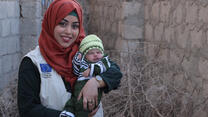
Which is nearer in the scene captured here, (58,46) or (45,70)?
(45,70)

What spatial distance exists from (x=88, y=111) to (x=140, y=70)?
1.75m

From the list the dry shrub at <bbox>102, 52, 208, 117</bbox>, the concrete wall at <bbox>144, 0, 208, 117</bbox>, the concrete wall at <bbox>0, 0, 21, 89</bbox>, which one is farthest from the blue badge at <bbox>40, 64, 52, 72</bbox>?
the concrete wall at <bbox>0, 0, 21, 89</bbox>

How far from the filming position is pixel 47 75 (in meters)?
2.14

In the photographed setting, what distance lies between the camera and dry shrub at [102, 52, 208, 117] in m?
3.39

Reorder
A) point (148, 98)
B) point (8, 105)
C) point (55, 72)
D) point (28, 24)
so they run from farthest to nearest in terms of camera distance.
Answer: point (28, 24)
point (148, 98)
point (8, 105)
point (55, 72)

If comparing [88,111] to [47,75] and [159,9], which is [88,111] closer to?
[47,75]

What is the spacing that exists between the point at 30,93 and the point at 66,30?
42cm

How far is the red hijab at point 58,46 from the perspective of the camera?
2197 millimetres

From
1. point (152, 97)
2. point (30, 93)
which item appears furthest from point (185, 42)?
point (30, 93)

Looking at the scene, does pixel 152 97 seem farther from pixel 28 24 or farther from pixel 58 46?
pixel 28 24

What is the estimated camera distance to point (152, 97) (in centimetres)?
343

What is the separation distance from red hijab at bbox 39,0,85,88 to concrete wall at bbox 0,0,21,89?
237 centimetres

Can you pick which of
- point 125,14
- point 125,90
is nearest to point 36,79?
point 125,90

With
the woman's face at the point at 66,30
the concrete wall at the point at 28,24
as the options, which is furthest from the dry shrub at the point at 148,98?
the concrete wall at the point at 28,24
